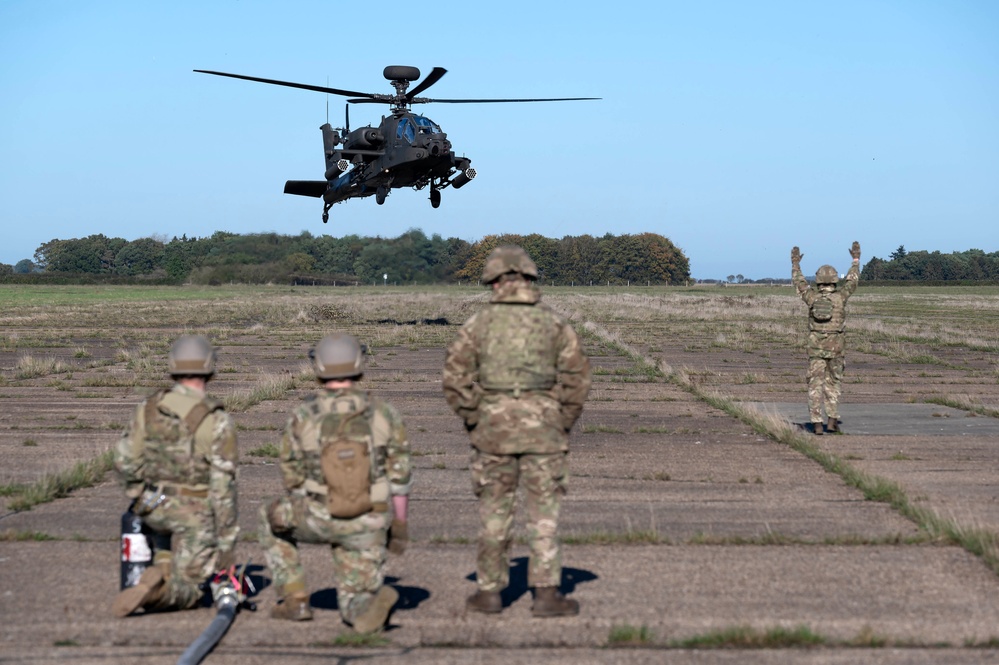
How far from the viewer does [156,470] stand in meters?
6.31

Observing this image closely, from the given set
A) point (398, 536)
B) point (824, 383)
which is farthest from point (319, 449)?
point (824, 383)

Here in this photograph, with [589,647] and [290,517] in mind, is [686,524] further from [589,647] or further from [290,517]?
[290,517]

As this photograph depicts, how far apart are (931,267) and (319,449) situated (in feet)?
627

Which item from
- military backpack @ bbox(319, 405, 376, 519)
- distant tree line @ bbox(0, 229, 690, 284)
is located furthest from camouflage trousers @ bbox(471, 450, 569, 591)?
distant tree line @ bbox(0, 229, 690, 284)

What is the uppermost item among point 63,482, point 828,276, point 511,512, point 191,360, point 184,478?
point 828,276

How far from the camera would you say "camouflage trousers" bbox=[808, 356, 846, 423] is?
14055mm

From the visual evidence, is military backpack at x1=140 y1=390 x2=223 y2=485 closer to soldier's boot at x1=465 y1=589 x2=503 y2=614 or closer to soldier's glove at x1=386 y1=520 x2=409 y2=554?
soldier's glove at x1=386 y1=520 x2=409 y2=554

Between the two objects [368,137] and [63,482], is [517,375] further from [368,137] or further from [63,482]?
[368,137]

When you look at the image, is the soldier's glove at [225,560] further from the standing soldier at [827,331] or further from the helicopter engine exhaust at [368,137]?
the helicopter engine exhaust at [368,137]

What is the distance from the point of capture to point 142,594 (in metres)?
6.15

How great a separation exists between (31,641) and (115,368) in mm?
19285

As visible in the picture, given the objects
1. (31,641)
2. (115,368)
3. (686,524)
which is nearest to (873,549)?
(686,524)

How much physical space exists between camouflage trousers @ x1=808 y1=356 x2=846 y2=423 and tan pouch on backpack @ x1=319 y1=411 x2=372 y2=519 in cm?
920

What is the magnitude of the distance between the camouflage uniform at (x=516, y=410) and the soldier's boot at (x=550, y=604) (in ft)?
0.12
